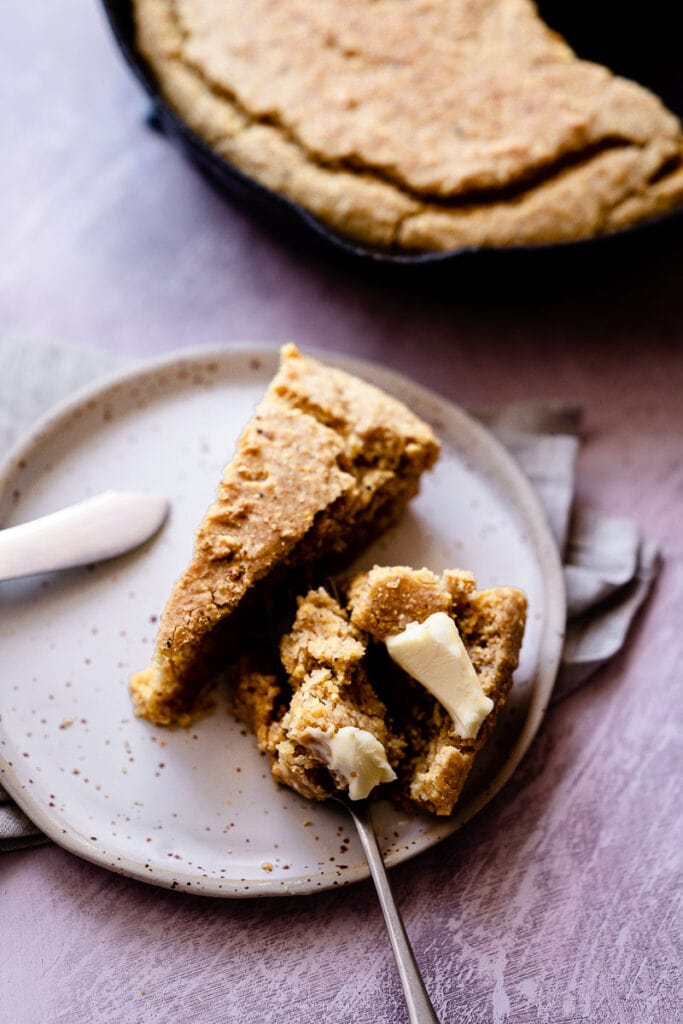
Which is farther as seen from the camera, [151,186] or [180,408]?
[151,186]

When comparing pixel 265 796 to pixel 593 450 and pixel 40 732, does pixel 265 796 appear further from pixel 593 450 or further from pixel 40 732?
pixel 593 450

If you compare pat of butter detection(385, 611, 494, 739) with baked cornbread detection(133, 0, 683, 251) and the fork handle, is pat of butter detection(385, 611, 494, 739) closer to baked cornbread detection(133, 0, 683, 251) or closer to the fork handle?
the fork handle

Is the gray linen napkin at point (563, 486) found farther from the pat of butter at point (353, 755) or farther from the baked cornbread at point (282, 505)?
the pat of butter at point (353, 755)

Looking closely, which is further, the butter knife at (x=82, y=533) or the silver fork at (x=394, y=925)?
the butter knife at (x=82, y=533)

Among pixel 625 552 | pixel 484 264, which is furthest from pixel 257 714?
pixel 484 264

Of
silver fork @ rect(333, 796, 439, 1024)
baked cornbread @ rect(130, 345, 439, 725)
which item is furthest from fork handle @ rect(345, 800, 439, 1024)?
baked cornbread @ rect(130, 345, 439, 725)

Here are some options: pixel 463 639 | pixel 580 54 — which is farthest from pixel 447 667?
pixel 580 54

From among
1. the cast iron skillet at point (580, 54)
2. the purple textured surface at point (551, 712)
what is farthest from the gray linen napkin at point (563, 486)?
the cast iron skillet at point (580, 54)
